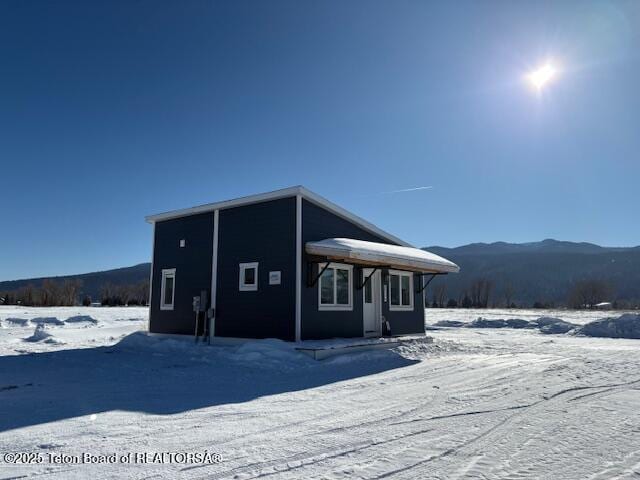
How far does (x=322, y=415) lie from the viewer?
5.25m

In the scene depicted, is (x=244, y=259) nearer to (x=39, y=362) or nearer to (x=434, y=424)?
(x=39, y=362)

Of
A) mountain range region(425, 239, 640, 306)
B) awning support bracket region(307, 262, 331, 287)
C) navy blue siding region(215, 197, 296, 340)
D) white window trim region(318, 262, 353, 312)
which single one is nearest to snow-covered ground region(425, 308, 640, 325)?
white window trim region(318, 262, 353, 312)

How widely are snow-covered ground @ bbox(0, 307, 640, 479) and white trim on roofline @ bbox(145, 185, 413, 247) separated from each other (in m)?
3.80

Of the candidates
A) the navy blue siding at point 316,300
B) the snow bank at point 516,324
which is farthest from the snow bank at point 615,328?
the navy blue siding at point 316,300

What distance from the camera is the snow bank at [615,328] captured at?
18.9m

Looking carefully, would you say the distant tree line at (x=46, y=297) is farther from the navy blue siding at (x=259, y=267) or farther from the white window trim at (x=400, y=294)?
the white window trim at (x=400, y=294)

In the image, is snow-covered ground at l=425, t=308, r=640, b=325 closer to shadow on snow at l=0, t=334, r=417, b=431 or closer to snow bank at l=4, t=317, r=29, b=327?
shadow on snow at l=0, t=334, r=417, b=431

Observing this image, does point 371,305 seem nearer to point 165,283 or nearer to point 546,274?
point 165,283

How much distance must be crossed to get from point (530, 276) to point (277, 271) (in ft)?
296

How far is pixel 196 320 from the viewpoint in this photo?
13.1m

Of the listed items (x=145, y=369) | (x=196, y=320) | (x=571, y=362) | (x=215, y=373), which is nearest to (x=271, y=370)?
(x=215, y=373)

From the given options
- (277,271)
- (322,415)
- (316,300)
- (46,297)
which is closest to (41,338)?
(277,271)

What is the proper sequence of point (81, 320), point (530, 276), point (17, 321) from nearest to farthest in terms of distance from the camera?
point (17, 321)
point (81, 320)
point (530, 276)

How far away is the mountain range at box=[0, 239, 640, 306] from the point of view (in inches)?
3300
